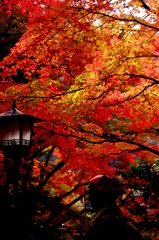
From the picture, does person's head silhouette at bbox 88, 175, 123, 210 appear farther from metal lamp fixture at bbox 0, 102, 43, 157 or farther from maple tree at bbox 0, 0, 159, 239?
maple tree at bbox 0, 0, 159, 239

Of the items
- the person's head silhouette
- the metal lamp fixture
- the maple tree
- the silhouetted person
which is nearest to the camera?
the silhouetted person

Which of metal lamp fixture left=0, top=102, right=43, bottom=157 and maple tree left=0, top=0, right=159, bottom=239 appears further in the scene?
maple tree left=0, top=0, right=159, bottom=239

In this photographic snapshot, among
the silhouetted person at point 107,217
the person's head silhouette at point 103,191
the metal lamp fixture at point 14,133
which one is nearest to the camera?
the silhouetted person at point 107,217

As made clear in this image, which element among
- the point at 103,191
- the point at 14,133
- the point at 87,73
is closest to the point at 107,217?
the point at 103,191

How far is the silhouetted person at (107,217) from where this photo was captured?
2.48 meters

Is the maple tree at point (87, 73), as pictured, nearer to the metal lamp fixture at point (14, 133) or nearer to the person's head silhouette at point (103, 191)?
the metal lamp fixture at point (14, 133)

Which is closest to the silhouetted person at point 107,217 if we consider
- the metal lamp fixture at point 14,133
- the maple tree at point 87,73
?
the metal lamp fixture at point 14,133

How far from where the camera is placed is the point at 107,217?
2.56 m

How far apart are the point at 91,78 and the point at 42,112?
1833 millimetres

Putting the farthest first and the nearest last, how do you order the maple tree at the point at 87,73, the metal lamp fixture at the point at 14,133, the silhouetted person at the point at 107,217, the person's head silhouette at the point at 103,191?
the maple tree at the point at 87,73
the metal lamp fixture at the point at 14,133
the person's head silhouette at the point at 103,191
the silhouetted person at the point at 107,217

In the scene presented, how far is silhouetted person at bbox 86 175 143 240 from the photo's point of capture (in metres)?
2.48

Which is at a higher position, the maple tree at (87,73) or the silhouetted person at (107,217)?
the maple tree at (87,73)

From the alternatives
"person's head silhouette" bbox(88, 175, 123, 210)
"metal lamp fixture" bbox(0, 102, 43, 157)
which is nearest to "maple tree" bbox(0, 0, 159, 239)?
"metal lamp fixture" bbox(0, 102, 43, 157)

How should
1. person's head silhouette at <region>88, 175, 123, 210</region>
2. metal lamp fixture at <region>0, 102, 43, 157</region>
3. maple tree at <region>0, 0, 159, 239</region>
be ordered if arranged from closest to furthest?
person's head silhouette at <region>88, 175, 123, 210</region>
metal lamp fixture at <region>0, 102, 43, 157</region>
maple tree at <region>0, 0, 159, 239</region>
